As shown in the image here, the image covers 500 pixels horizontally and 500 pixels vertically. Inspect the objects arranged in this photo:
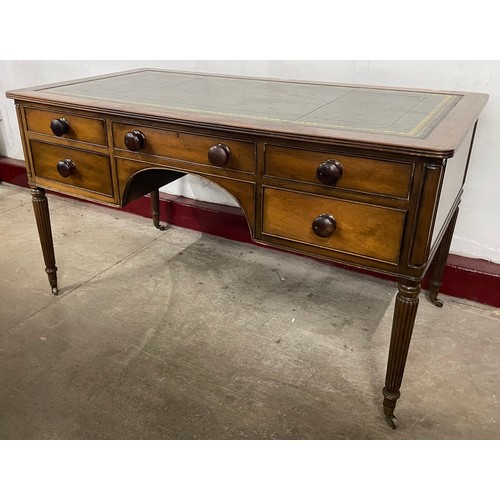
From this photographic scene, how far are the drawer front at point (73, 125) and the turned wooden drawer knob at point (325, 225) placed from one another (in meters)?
0.86

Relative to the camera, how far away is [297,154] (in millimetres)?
1423

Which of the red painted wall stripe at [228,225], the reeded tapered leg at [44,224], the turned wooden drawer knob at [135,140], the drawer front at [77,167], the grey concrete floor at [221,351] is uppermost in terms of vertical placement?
the turned wooden drawer knob at [135,140]

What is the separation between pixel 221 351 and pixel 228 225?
0.99m

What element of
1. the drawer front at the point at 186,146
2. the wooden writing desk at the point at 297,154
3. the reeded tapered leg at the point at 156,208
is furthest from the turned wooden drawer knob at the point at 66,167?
the reeded tapered leg at the point at 156,208

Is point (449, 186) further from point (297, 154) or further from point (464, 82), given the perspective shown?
point (464, 82)

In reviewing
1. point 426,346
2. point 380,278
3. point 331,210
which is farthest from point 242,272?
point 331,210

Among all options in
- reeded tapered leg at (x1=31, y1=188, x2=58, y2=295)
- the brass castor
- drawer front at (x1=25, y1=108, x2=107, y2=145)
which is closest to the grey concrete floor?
the brass castor

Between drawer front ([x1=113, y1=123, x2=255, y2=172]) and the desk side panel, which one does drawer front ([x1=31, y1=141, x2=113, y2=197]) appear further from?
the desk side panel

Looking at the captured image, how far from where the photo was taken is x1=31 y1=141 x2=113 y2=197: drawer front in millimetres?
1873

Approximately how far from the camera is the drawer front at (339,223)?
1378 mm

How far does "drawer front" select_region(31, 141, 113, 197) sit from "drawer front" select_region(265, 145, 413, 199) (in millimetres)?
711

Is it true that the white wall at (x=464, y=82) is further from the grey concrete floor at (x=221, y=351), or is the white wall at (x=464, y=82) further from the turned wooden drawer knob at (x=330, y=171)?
the turned wooden drawer knob at (x=330, y=171)

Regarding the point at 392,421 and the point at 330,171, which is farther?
the point at 392,421

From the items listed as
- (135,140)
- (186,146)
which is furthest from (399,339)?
(135,140)
